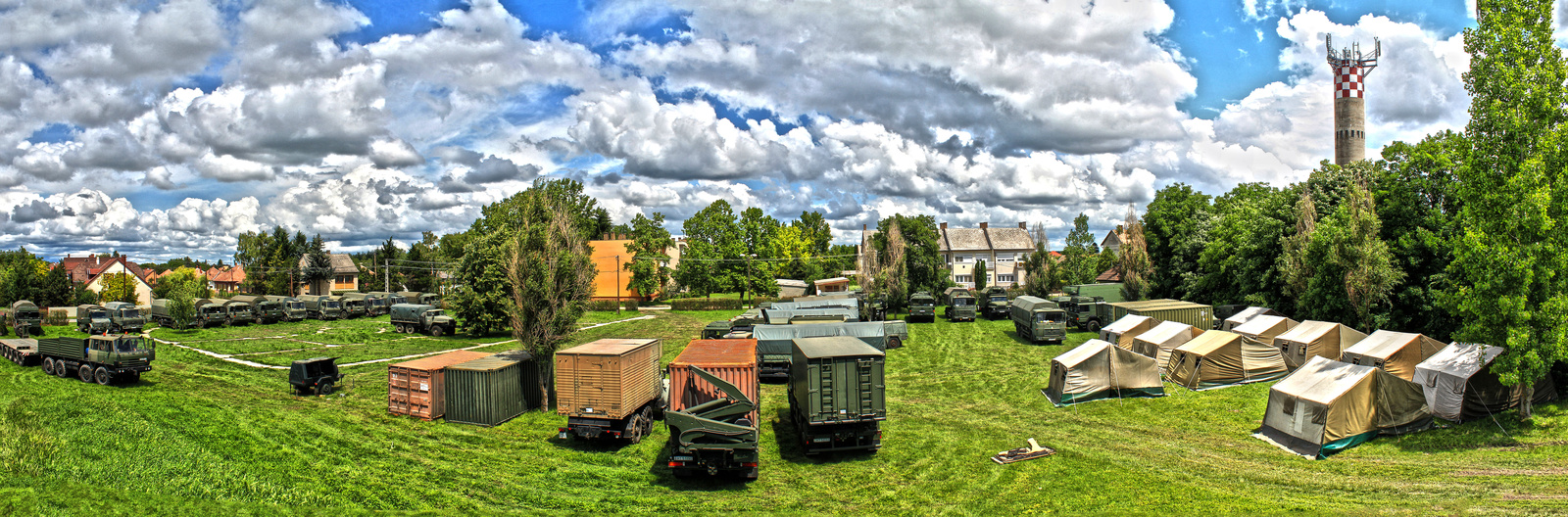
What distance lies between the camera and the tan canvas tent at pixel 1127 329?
28.9 m

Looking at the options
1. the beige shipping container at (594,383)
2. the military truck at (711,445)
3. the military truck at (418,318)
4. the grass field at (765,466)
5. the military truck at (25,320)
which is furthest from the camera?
the military truck at (418,318)

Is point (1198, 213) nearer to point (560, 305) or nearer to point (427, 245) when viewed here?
point (560, 305)

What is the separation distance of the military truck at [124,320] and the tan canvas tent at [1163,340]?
52125 mm

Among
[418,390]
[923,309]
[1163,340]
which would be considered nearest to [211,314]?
[418,390]

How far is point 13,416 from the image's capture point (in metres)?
15.8

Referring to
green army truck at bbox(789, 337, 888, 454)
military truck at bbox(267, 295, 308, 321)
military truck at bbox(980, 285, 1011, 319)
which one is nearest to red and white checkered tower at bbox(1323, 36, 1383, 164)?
military truck at bbox(980, 285, 1011, 319)

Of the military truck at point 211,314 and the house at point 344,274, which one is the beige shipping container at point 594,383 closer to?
the military truck at point 211,314

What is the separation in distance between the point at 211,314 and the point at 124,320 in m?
4.30

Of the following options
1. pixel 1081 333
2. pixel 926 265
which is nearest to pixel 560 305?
pixel 1081 333

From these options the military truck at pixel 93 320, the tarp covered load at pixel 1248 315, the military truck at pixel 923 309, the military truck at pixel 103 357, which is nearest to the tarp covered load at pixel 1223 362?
the tarp covered load at pixel 1248 315

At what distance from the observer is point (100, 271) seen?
85.8 meters

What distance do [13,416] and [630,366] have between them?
1427 centimetres

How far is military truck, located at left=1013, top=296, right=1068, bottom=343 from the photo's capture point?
33.4 m

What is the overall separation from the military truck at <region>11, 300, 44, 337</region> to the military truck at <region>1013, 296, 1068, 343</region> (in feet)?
182
